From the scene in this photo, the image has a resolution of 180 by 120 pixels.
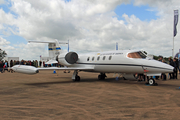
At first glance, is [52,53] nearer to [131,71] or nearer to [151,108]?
[131,71]

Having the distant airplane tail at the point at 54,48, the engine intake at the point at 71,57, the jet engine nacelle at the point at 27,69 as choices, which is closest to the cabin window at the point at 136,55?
the engine intake at the point at 71,57

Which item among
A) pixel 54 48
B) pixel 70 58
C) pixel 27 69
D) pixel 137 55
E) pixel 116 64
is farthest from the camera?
pixel 54 48

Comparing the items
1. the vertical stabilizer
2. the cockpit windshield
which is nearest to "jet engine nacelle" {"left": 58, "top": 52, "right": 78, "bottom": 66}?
the vertical stabilizer

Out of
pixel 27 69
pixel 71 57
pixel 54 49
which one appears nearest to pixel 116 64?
pixel 71 57

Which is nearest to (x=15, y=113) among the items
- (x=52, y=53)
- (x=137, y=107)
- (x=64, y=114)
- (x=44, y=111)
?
(x=44, y=111)

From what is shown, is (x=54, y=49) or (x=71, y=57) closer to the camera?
(x=71, y=57)

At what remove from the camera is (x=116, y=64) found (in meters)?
12.6

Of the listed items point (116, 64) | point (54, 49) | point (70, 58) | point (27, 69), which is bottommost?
point (27, 69)

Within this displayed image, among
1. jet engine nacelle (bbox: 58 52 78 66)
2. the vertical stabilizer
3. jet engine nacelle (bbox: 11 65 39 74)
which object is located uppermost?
the vertical stabilizer

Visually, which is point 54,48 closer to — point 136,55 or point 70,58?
point 70,58

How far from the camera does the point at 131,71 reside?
468 inches

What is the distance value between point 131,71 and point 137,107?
638 cm

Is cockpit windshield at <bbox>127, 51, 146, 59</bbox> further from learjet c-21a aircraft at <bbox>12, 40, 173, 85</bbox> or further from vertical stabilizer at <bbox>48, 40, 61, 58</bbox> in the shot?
vertical stabilizer at <bbox>48, 40, 61, 58</bbox>

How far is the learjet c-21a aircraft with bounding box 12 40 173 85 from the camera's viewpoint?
10.9m
